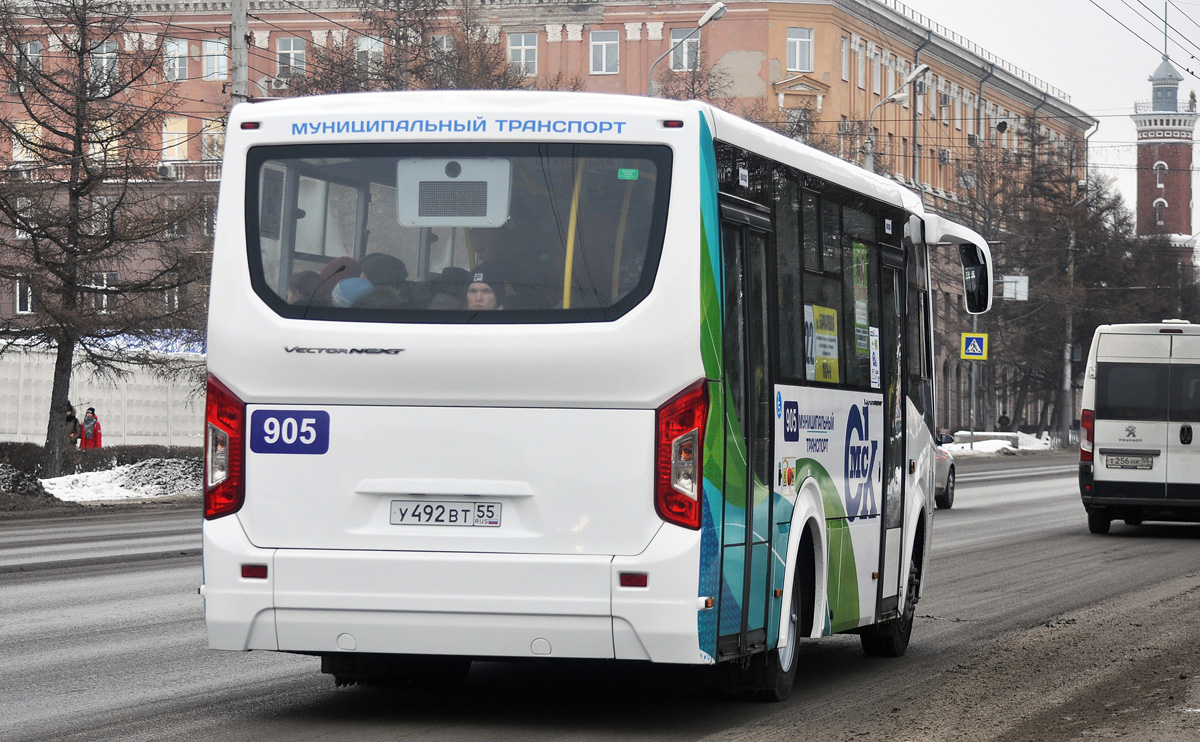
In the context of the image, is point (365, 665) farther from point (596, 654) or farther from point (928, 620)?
point (928, 620)

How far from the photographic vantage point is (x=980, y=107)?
94.2m

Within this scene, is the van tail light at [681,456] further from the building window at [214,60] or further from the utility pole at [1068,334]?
the building window at [214,60]

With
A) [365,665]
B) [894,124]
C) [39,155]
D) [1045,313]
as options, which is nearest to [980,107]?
[894,124]

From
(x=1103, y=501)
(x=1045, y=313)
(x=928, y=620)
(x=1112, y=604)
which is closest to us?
(x=928, y=620)

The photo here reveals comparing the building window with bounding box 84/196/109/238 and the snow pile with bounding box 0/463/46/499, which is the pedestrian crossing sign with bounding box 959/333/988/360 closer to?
the building window with bounding box 84/196/109/238

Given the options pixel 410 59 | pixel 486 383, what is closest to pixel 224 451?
pixel 486 383

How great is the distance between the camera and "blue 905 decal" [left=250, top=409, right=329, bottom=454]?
7.84m

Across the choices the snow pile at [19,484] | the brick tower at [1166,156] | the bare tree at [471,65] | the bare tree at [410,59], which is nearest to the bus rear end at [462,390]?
the snow pile at [19,484]

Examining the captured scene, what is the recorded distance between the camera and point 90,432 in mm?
39875

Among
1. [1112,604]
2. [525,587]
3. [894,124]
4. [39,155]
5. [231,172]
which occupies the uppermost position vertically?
[894,124]

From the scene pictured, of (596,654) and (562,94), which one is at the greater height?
(562,94)

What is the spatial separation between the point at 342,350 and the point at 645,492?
1.40 m

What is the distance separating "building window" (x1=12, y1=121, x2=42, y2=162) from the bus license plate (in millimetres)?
23691

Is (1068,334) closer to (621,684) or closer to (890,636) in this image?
(890,636)
